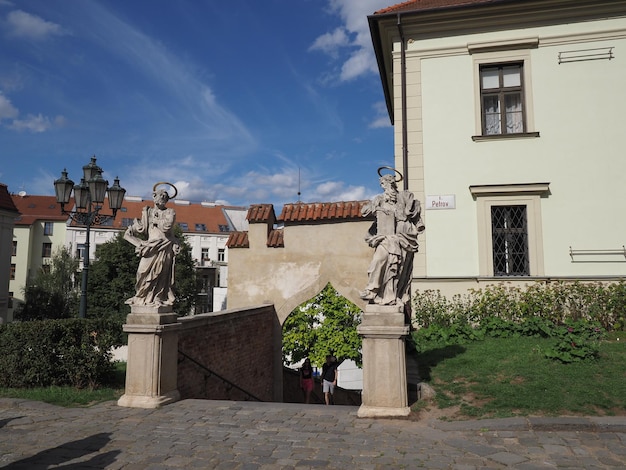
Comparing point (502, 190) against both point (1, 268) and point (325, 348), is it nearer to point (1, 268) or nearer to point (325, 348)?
point (325, 348)

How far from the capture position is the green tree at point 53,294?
111 ft

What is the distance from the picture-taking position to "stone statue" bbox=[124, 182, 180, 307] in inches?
285

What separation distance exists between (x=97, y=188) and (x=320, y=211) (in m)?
5.18

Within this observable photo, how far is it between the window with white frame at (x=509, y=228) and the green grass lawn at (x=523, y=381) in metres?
3.21

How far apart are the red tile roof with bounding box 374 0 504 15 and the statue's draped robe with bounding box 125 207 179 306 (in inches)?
340

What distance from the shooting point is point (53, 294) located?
3528 centimetres

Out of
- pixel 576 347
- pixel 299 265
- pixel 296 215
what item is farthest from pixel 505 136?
pixel 576 347

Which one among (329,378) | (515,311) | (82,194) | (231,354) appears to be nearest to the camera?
(231,354)

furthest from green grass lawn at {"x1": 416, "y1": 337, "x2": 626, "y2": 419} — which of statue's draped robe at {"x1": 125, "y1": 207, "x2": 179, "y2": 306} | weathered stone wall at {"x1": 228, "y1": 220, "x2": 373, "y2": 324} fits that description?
statue's draped robe at {"x1": 125, "y1": 207, "x2": 179, "y2": 306}

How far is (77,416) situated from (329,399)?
658 centimetres

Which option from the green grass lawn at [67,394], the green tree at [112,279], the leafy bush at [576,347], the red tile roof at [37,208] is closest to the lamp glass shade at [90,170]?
the green grass lawn at [67,394]

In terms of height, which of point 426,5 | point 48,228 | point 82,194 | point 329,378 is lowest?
point 329,378

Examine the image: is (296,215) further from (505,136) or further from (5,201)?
(5,201)

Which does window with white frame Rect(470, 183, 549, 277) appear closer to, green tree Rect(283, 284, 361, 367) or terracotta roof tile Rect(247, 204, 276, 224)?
green tree Rect(283, 284, 361, 367)
